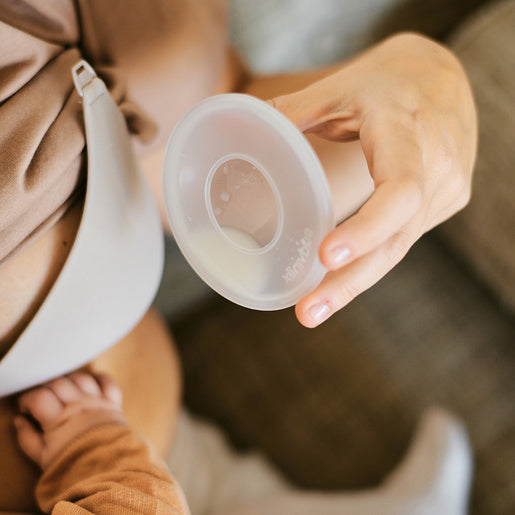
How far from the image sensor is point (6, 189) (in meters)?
0.32

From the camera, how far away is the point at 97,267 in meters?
0.38

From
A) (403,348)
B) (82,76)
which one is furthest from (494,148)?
(82,76)

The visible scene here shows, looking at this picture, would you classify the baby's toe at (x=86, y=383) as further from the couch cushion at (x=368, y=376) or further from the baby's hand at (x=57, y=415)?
the couch cushion at (x=368, y=376)

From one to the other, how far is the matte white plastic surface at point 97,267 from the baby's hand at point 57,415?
0.06 ft

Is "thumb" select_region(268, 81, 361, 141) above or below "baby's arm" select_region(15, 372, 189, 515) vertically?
above

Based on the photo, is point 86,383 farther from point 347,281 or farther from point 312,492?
point 312,492

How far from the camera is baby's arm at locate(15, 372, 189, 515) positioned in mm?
337

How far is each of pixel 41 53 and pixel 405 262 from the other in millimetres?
626

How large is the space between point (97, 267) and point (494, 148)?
22.6 inches

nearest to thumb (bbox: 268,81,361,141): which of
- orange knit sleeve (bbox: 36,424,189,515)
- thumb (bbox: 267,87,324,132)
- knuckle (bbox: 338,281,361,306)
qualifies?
thumb (bbox: 267,87,324,132)

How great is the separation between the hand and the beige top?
150 mm

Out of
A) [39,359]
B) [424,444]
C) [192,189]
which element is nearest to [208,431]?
[424,444]

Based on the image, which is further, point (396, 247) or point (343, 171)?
point (343, 171)

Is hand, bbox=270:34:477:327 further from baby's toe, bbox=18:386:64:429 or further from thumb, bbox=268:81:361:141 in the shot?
baby's toe, bbox=18:386:64:429
